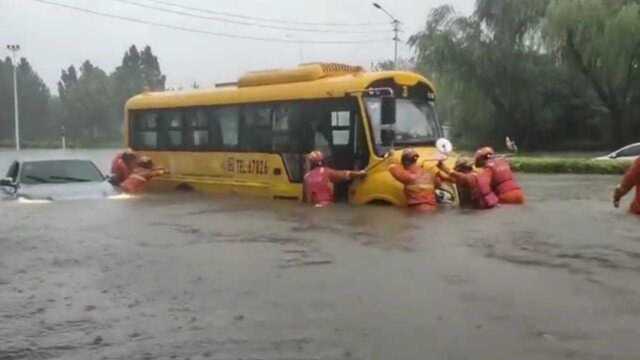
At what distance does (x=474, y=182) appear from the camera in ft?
46.4

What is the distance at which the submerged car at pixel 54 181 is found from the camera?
15.3 m

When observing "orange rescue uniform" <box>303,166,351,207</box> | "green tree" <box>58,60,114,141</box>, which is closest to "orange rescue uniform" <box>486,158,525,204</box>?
"orange rescue uniform" <box>303,166,351,207</box>

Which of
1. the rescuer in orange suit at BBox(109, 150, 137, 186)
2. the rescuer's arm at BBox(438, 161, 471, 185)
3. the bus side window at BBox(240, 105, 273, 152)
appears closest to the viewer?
the rescuer's arm at BBox(438, 161, 471, 185)

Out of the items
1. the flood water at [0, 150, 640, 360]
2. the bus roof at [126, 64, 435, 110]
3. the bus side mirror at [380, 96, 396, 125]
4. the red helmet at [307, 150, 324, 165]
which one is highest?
the bus roof at [126, 64, 435, 110]

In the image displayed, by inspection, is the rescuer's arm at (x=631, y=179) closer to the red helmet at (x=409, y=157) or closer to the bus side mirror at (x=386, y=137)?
the red helmet at (x=409, y=157)

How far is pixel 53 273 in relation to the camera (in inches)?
357

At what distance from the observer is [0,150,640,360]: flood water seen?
→ 5.95m

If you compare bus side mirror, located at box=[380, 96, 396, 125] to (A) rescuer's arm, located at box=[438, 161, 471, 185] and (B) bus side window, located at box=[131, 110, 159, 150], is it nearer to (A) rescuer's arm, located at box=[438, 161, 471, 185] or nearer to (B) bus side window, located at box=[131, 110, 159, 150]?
(A) rescuer's arm, located at box=[438, 161, 471, 185]

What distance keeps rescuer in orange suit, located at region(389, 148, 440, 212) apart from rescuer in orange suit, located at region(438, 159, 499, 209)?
1.58 feet

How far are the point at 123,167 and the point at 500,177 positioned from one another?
9555 mm

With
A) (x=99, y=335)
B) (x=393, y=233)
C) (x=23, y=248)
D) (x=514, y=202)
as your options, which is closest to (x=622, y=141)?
(x=514, y=202)

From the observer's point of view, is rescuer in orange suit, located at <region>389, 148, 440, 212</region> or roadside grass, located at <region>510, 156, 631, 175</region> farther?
roadside grass, located at <region>510, 156, 631, 175</region>

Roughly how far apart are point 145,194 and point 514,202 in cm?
838

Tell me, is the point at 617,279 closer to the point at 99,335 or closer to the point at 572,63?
the point at 99,335
